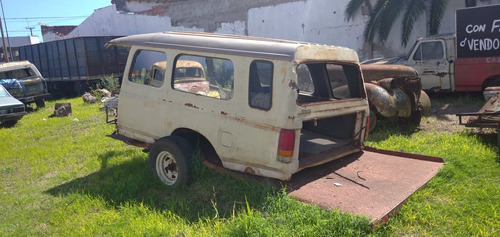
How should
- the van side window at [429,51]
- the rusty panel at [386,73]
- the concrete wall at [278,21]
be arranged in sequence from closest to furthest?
the rusty panel at [386,73]
the van side window at [429,51]
the concrete wall at [278,21]

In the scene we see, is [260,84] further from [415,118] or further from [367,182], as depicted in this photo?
[415,118]

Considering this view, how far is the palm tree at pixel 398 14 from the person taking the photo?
12.3 metres

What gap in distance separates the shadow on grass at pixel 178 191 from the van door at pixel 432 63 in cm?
792

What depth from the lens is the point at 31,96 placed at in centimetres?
1421

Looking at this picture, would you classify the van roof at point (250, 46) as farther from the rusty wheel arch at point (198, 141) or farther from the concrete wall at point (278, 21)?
the concrete wall at point (278, 21)

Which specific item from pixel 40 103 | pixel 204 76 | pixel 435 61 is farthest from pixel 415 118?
pixel 40 103

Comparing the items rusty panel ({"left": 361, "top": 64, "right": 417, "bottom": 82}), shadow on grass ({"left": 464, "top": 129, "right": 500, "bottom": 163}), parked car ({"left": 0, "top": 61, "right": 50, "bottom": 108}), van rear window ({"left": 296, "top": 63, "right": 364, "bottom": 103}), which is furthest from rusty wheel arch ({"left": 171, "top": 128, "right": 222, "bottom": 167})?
parked car ({"left": 0, "top": 61, "right": 50, "bottom": 108})

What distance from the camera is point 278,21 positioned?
55.0ft

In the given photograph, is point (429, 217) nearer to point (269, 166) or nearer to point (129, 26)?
point (269, 166)

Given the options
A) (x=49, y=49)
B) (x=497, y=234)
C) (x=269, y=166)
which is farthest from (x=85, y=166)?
(x=49, y=49)

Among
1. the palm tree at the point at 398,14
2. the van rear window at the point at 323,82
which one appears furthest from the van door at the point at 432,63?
the van rear window at the point at 323,82

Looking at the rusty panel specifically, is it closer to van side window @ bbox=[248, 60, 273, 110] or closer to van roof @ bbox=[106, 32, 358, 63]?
van roof @ bbox=[106, 32, 358, 63]

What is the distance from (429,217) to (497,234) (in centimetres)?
56

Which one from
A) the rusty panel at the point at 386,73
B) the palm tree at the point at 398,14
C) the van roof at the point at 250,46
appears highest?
the palm tree at the point at 398,14
